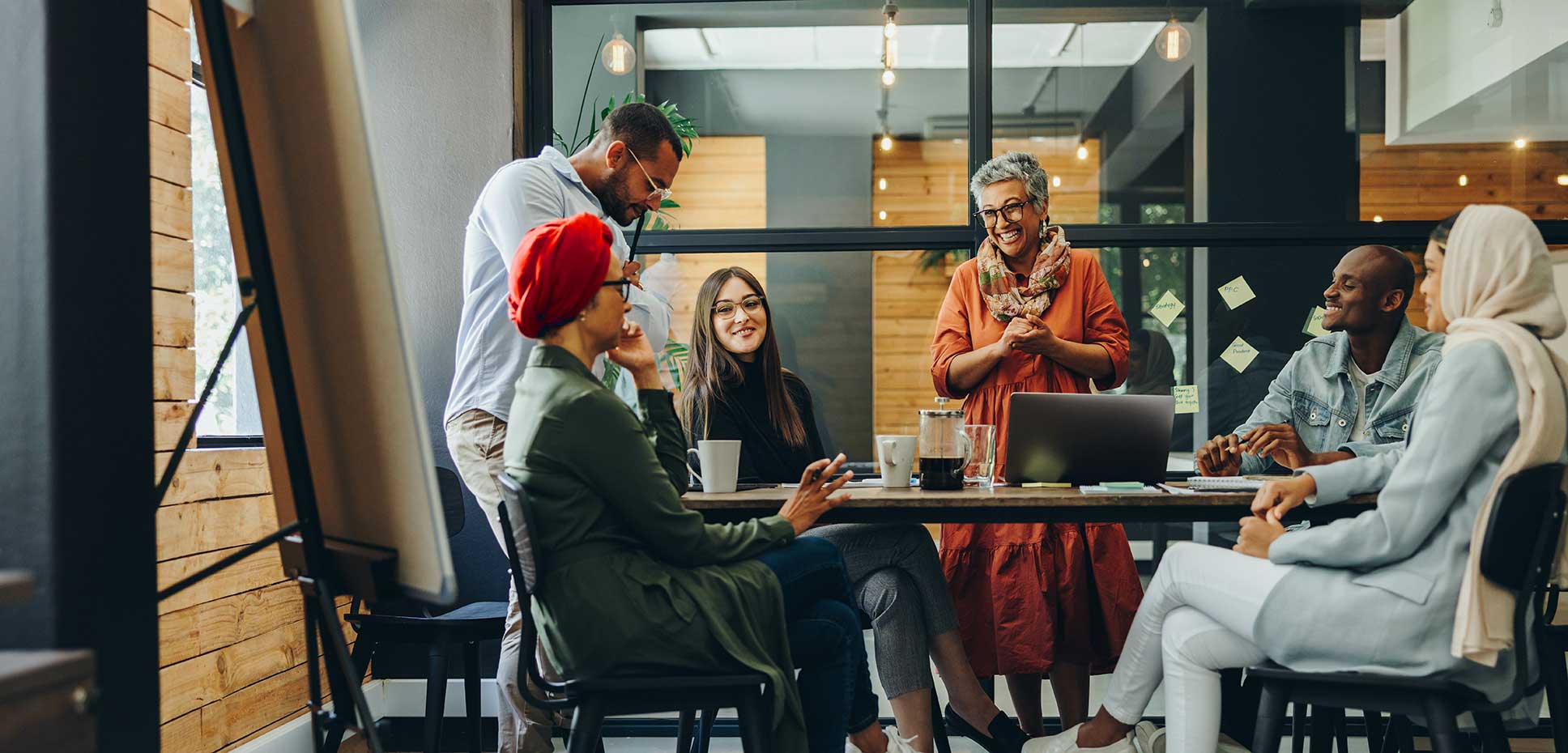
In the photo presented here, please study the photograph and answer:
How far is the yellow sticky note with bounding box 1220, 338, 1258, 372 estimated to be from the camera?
360cm

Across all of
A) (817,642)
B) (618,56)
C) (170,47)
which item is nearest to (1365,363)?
(817,642)

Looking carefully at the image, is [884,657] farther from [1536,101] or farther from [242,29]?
[1536,101]

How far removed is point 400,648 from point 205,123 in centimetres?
166

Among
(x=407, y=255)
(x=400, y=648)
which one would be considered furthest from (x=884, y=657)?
(x=407, y=255)

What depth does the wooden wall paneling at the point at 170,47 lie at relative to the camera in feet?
7.91

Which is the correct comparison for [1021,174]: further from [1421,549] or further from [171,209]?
[171,209]

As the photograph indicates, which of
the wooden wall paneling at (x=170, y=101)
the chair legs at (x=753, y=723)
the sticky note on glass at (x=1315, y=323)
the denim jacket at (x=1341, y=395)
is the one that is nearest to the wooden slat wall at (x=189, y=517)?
the wooden wall paneling at (x=170, y=101)

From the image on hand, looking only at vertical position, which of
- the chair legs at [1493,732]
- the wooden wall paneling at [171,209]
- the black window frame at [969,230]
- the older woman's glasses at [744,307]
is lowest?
the chair legs at [1493,732]

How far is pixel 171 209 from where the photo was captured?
242cm

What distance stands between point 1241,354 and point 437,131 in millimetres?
2704

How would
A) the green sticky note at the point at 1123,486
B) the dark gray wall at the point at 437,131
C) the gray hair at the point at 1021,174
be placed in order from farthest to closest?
the dark gray wall at the point at 437,131, the gray hair at the point at 1021,174, the green sticky note at the point at 1123,486

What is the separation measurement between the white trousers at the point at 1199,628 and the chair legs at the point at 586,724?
109 centimetres

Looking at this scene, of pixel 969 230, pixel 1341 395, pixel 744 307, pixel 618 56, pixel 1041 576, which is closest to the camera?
pixel 1041 576

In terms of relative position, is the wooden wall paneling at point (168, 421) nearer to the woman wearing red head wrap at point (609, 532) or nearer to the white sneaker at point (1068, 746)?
the woman wearing red head wrap at point (609, 532)
